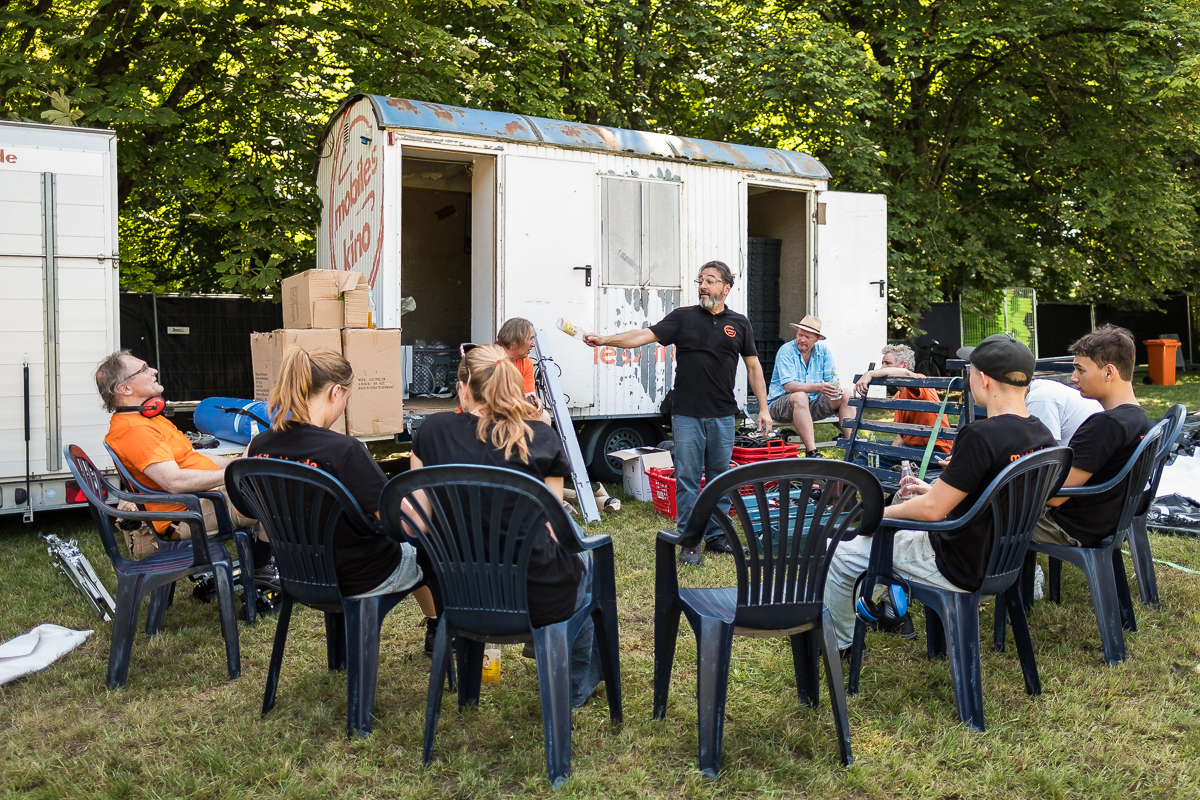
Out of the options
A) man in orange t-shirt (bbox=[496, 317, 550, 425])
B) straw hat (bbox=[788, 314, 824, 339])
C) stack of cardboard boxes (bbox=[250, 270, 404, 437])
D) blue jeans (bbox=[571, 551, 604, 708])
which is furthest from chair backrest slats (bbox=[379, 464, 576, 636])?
straw hat (bbox=[788, 314, 824, 339])

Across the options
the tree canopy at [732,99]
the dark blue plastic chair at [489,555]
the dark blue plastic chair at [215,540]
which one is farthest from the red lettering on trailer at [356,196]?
the dark blue plastic chair at [489,555]

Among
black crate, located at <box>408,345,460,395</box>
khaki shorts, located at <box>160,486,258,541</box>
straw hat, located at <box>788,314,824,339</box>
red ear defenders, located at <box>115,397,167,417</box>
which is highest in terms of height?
straw hat, located at <box>788,314,824,339</box>

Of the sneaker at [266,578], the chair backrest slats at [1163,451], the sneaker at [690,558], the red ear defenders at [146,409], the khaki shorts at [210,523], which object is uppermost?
the red ear defenders at [146,409]

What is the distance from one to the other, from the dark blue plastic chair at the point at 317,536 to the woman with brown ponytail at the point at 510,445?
0.97 feet

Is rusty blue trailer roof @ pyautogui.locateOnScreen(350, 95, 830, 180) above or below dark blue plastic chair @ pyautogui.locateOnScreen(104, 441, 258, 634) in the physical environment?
above

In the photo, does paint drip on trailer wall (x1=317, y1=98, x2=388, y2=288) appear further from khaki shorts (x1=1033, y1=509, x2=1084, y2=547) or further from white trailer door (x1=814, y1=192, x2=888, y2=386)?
khaki shorts (x1=1033, y1=509, x2=1084, y2=547)

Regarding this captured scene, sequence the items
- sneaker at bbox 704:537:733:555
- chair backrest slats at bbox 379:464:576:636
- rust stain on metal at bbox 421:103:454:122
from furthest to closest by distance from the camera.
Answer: rust stain on metal at bbox 421:103:454:122, sneaker at bbox 704:537:733:555, chair backrest slats at bbox 379:464:576:636

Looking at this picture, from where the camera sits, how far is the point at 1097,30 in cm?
1251

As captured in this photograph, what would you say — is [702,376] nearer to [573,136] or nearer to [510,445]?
[510,445]

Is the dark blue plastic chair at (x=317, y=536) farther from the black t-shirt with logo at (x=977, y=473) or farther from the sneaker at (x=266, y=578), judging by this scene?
the black t-shirt with logo at (x=977, y=473)

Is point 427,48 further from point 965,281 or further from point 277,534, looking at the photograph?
point 965,281

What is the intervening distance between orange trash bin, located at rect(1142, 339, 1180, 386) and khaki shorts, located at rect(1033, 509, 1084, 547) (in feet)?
51.7

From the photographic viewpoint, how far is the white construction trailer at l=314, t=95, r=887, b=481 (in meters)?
6.33

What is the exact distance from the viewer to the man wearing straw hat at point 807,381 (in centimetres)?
727
